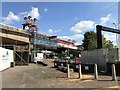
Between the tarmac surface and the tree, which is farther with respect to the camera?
the tree

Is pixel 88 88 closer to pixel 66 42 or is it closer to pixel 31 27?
pixel 31 27

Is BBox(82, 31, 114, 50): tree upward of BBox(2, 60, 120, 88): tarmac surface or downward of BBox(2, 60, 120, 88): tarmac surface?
upward

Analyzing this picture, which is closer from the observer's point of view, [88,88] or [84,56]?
[88,88]

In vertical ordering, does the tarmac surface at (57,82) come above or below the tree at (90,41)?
below

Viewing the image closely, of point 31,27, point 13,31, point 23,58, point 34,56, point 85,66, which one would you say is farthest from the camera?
point 31,27

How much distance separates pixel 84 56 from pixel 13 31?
26.8m

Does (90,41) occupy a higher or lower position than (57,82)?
higher

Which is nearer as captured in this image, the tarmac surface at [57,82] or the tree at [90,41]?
the tarmac surface at [57,82]

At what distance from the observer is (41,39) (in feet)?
346

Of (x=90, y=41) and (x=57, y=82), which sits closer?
(x=57, y=82)

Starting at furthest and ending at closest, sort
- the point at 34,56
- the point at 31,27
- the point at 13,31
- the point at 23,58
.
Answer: the point at 31,27 < the point at 34,56 < the point at 13,31 < the point at 23,58

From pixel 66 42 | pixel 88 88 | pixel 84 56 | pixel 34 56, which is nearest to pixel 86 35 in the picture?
pixel 66 42

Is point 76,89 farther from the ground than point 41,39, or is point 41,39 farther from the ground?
point 41,39

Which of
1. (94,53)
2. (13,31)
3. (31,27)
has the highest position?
(31,27)
